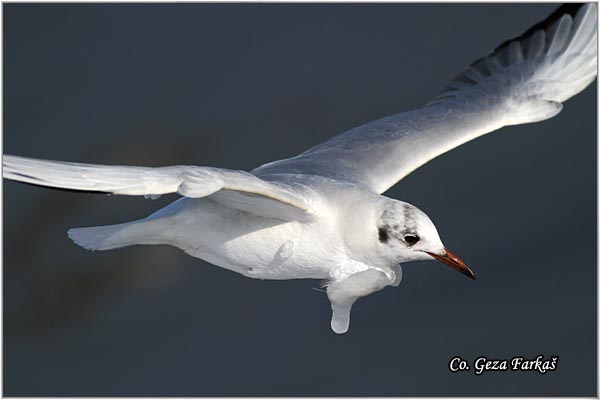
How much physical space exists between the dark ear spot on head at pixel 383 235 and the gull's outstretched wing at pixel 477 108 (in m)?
0.45

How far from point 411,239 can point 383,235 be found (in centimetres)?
9

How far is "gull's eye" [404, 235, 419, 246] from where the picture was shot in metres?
3.21

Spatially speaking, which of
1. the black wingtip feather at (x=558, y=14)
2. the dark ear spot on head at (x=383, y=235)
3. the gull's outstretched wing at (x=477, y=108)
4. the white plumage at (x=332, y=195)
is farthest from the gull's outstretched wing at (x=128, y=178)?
the black wingtip feather at (x=558, y=14)

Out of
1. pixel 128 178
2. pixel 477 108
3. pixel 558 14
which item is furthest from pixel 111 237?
pixel 558 14

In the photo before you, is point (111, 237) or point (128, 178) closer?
point (128, 178)

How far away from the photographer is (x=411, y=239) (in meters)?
3.21

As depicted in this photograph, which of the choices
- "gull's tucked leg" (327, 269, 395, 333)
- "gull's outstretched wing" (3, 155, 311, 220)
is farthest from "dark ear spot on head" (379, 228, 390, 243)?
"gull's outstretched wing" (3, 155, 311, 220)

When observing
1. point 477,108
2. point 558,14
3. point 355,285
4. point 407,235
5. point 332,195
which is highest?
point 558,14

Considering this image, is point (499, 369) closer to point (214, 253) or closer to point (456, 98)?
point (456, 98)

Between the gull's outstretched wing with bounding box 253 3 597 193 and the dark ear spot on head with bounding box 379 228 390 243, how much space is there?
45 centimetres

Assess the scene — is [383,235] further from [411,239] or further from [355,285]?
[355,285]

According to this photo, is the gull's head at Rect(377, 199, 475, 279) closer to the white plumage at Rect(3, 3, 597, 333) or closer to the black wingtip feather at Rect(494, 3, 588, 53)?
the white plumage at Rect(3, 3, 597, 333)

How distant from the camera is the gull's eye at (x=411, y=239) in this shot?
321cm

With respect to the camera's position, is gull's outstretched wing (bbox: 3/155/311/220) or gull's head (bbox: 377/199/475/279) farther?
gull's head (bbox: 377/199/475/279)
